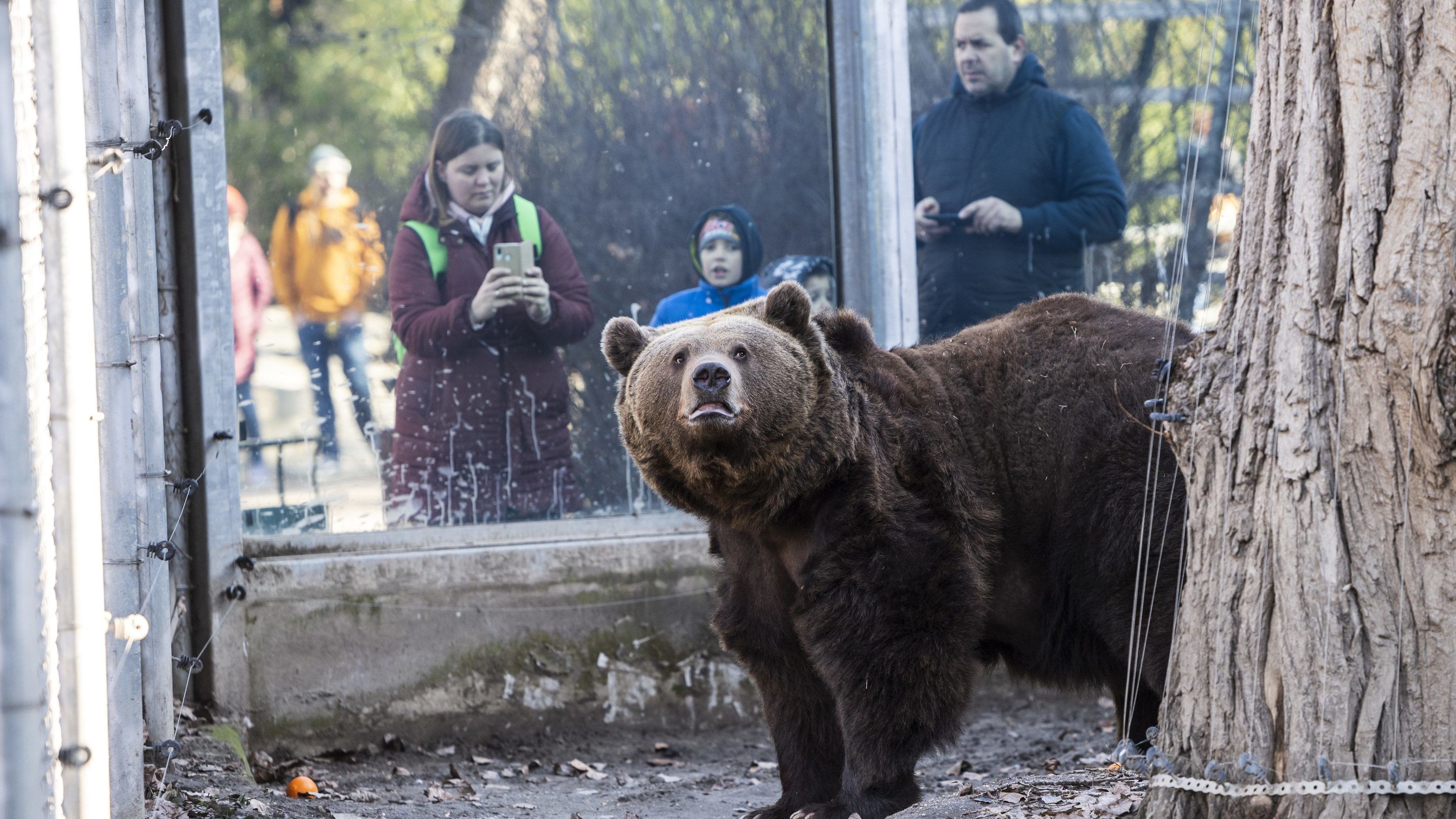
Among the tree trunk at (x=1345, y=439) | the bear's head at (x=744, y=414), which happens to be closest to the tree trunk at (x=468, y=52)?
the bear's head at (x=744, y=414)

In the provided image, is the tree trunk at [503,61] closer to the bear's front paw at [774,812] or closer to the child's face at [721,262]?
the child's face at [721,262]

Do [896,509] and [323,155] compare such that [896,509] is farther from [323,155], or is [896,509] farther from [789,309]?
[323,155]

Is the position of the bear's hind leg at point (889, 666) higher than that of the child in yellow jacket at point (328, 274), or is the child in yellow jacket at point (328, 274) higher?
the child in yellow jacket at point (328, 274)

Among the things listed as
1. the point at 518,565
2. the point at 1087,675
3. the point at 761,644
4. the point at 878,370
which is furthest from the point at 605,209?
the point at 1087,675

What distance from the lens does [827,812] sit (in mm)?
4539

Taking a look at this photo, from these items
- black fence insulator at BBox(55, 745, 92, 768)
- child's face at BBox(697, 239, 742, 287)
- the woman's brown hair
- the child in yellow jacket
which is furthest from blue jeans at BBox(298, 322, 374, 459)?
black fence insulator at BBox(55, 745, 92, 768)

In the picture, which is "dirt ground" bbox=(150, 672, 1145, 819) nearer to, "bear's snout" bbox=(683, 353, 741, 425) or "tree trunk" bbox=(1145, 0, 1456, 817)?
"tree trunk" bbox=(1145, 0, 1456, 817)

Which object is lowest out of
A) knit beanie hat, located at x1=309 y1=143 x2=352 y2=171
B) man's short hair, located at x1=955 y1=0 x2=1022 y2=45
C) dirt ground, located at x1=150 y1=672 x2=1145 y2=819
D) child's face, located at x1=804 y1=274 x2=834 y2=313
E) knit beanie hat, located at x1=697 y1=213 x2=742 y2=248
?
dirt ground, located at x1=150 y1=672 x2=1145 y2=819

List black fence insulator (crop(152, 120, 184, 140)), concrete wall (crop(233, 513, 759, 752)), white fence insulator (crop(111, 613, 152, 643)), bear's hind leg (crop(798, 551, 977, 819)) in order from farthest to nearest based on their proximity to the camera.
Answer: concrete wall (crop(233, 513, 759, 752)), black fence insulator (crop(152, 120, 184, 140)), bear's hind leg (crop(798, 551, 977, 819)), white fence insulator (crop(111, 613, 152, 643))

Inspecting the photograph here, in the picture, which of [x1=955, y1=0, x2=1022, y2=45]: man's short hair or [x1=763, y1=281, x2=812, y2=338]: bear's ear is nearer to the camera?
[x1=763, y1=281, x2=812, y2=338]: bear's ear

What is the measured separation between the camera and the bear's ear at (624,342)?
16.1 feet

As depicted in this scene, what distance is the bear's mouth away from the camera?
4.33 metres

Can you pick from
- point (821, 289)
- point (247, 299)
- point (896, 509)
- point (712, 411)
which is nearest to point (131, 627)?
point (712, 411)

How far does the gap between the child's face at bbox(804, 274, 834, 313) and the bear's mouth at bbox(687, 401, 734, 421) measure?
3.18 meters
